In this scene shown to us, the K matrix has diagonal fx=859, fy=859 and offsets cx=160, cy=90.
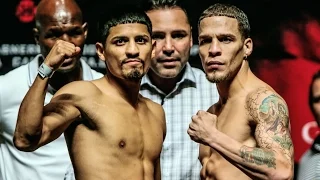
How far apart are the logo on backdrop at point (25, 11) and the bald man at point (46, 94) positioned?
40 centimetres

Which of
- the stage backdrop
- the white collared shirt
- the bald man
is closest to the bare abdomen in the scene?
the white collared shirt

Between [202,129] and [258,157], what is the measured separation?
183 millimetres

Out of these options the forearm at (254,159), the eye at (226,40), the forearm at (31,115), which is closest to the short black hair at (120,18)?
the eye at (226,40)

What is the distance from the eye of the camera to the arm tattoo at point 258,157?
2508mm

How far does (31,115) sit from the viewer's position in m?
2.37

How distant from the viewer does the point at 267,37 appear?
3.66 m

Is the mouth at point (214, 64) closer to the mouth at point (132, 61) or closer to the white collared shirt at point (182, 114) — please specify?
the mouth at point (132, 61)

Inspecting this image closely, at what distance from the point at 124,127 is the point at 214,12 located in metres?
0.48

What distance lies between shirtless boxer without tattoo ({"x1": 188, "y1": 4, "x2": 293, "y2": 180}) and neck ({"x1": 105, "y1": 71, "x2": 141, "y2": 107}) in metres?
0.24

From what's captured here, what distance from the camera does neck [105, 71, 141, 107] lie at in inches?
105

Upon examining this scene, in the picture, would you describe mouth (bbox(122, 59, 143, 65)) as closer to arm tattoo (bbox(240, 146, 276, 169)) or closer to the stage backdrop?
arm tattoo (bbox(240, 146, 276, 169))

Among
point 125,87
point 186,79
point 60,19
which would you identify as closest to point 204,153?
point 125,87

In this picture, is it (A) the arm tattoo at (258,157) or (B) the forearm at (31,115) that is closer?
(B) the forearm at (31,115)

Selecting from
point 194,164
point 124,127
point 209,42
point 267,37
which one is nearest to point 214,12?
point 209,42
